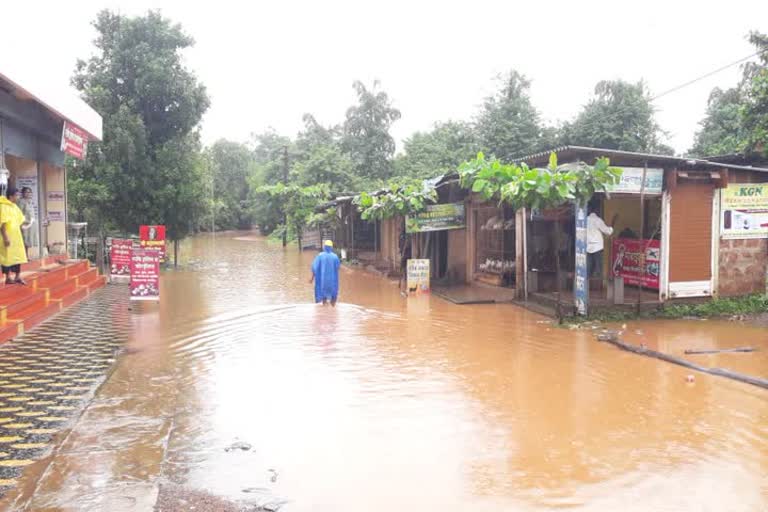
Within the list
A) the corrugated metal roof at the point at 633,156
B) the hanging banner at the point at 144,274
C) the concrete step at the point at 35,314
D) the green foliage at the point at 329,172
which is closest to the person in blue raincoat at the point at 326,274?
the hanging banner at the point at 144,274

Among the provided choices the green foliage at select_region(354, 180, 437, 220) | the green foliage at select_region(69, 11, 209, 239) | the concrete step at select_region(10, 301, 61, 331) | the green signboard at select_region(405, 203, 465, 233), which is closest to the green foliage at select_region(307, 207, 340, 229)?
the green foliage at select_region(69, 11, 209, 239)

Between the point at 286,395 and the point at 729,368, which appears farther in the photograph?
the point at 729,368

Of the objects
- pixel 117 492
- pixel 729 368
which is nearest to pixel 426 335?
pixel 729 368

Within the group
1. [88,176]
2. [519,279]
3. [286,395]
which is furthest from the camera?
[88,176]

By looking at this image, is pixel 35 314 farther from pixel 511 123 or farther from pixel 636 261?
pixel 511 123

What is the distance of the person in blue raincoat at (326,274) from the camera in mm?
13180

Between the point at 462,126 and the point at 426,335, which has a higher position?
the point at 462,126

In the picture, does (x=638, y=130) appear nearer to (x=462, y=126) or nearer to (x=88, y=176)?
(x=462, y=126)

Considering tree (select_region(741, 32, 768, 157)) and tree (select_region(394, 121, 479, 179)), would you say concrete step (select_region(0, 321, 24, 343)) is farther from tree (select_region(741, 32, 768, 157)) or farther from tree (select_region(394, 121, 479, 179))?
tree (select_region(394, 121, 479, 179))

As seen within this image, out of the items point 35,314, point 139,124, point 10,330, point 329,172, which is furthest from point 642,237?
point 329,172

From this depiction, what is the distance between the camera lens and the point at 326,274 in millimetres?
13430

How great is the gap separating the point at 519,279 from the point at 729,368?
20.8ft

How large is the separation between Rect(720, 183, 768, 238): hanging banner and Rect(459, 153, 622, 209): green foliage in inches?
131

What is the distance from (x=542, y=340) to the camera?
10.5 meters
